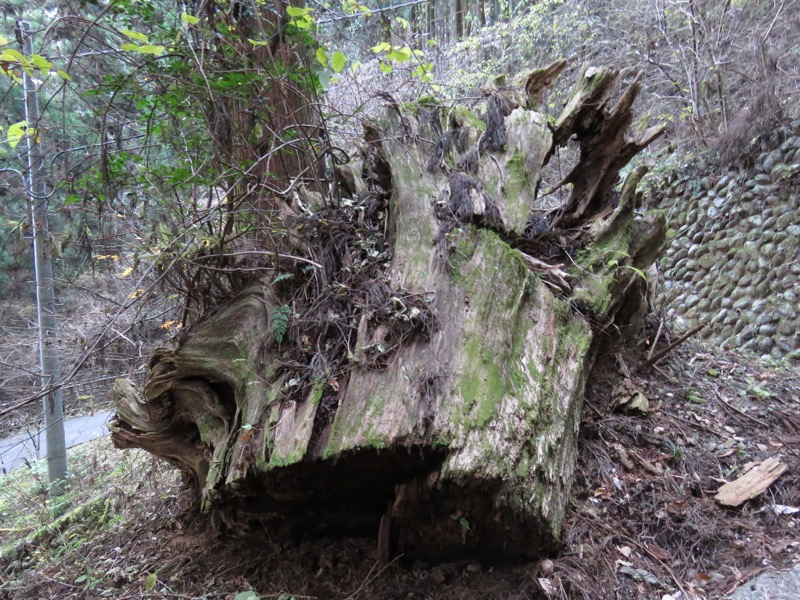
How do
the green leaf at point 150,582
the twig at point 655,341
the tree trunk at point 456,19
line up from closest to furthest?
the green leaf at point 150,582, the twig at point 655,341, the tree trunk at point 456,19

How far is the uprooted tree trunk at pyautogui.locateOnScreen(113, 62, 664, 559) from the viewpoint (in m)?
2.25

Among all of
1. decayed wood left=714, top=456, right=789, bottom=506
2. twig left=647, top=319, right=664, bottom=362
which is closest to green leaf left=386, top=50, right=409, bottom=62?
twig left=647, top=319, right=664, bottom=362

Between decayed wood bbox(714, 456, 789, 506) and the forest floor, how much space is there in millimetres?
48

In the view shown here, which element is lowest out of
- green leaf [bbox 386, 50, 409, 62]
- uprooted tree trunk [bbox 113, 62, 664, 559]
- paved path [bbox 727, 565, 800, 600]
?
paved path [bbox 727, 565, 800, 600]

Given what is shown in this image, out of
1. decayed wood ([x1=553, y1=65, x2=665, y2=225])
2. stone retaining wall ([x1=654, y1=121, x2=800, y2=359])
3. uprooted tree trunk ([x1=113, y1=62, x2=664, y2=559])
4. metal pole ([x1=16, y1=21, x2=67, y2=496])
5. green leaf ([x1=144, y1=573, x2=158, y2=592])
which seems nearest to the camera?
uprooted tree trunk ([x1=113, y1=62, x2=664, y2=559])

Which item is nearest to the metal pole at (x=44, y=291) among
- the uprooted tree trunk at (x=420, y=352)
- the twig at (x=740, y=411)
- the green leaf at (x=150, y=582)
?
the uprooted tree trunk at (x=420, y=352)

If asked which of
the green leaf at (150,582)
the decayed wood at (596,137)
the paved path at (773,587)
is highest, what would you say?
the decayed wood at (596,137)

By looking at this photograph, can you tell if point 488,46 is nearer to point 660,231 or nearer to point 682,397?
point 660,231

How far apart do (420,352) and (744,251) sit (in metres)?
7.82

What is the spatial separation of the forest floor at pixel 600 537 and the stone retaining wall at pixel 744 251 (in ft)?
10.2

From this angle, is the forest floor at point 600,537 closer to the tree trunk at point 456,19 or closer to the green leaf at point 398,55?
the green leaf at point 398,55

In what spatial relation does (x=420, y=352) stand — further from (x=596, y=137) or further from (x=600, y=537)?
(x=596, y=137)

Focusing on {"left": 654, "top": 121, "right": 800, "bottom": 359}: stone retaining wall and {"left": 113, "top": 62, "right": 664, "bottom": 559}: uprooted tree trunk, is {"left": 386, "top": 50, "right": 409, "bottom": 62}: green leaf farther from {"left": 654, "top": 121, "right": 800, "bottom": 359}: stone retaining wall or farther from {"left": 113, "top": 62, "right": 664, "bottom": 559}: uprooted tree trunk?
{"left": 654, "top": 121, "right": 800, "bottom": 359}: stone retaining wall

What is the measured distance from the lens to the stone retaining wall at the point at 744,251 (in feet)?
23.1
